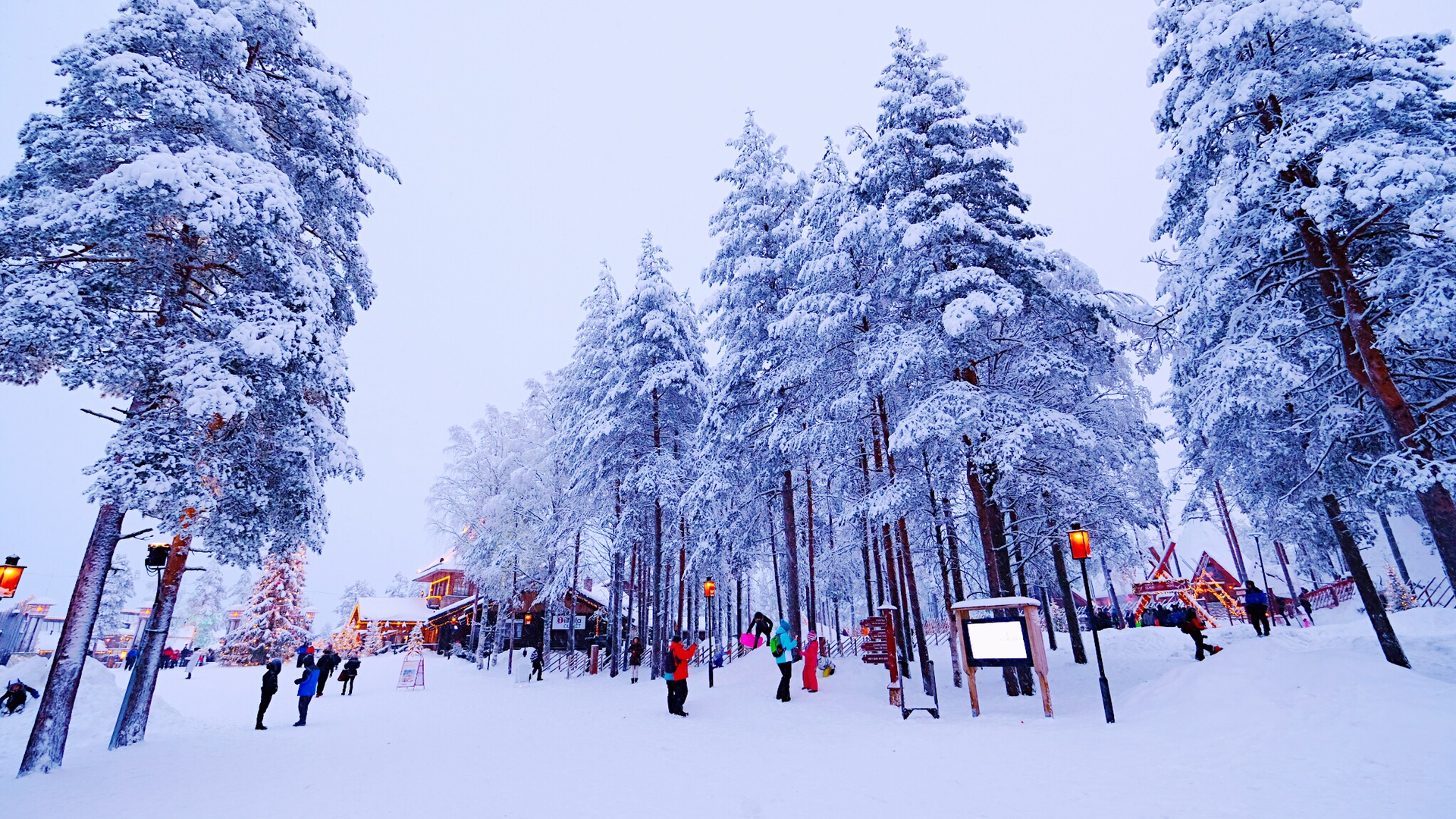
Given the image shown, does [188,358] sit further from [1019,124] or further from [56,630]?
[56,630]

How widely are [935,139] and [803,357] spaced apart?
5.76m

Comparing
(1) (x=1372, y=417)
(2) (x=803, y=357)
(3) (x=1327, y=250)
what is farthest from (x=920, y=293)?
(1) (x=1372, y=417)

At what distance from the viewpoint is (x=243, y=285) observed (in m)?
10.7

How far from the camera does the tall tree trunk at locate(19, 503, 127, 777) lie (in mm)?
8609

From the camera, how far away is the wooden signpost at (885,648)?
1257cm

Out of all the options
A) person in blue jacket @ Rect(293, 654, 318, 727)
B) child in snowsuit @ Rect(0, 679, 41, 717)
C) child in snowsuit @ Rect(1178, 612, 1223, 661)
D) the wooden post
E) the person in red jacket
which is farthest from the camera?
child in snowsuit @ Rect(0, 679, 41, 717)

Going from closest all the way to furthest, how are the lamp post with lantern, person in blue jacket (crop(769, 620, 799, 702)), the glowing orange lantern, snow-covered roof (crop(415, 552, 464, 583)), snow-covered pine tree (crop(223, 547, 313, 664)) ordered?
1. the glowing orange lantern
2. the lamp post with lantern
3. person in blue jacket (crop(769, 620, 799, 702))
4. snow-covered pine tree (crop(223, 547, 313, 664))
5. snow-covered roof (crop(415, 552, 464, 583))

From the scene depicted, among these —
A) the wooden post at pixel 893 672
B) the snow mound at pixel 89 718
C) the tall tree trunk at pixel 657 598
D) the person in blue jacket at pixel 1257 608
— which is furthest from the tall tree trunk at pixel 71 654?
the person in blue jacket at pixel 1257 608

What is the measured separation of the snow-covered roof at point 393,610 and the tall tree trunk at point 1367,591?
56869mm

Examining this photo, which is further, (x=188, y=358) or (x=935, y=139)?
(x=935, y=139)

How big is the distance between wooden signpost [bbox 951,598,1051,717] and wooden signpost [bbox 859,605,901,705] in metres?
1.39

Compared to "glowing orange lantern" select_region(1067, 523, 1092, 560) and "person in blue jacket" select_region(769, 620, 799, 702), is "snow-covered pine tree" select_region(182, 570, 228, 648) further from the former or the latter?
"glowing orange lantern" select_region(1067, 523, 1092, 560)

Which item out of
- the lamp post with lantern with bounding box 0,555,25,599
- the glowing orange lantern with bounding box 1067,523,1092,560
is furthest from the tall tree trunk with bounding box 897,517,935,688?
the lamp post with lantern with bounding box 0,555,25,599

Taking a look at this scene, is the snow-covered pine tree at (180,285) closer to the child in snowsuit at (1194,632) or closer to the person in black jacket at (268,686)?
the person in black jacket at (268,686)
